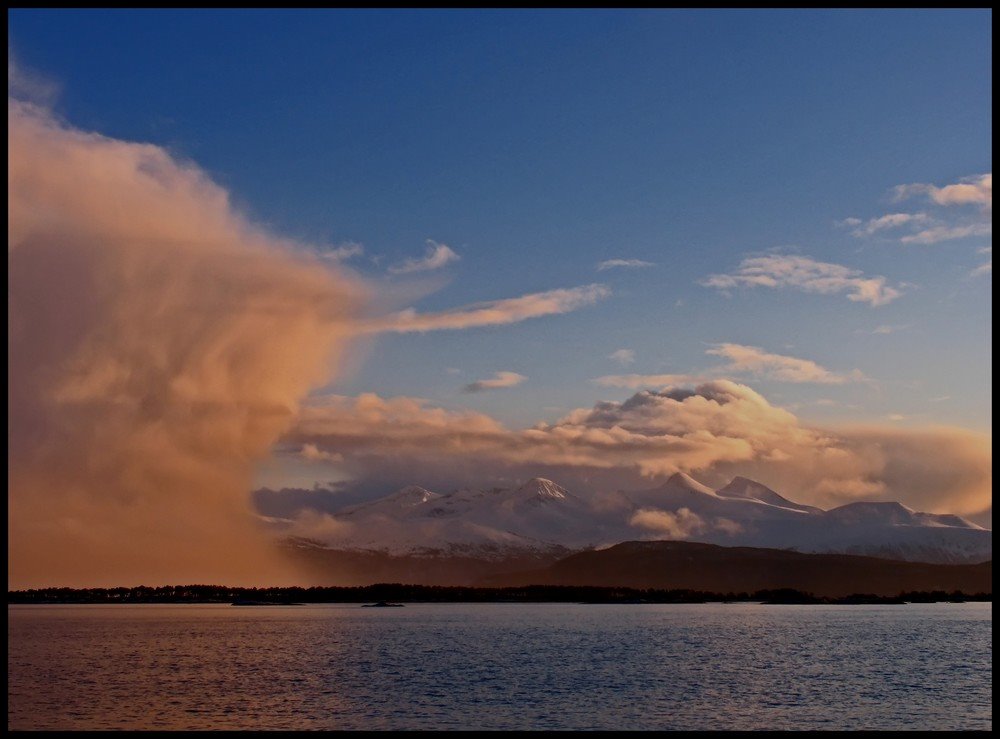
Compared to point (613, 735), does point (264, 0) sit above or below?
above

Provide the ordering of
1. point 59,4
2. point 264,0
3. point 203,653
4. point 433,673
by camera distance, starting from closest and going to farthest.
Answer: point 264,0
point 59,4
point 433,673
point 203,653

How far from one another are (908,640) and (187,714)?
88981mm

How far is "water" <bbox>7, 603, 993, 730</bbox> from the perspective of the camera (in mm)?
56031

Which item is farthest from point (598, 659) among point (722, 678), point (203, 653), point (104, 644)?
point (104, 644)

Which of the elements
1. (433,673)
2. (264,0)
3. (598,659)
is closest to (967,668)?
(598,659)

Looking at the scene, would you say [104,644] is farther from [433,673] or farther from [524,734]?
[524,734]

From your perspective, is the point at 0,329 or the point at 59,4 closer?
the point at 0,329

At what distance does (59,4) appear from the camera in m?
43.7

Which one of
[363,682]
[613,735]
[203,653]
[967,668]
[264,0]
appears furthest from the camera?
[203,653]

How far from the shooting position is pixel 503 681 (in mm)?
71812

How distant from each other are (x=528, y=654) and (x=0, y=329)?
64.7 meters

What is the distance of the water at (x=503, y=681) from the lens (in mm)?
56031

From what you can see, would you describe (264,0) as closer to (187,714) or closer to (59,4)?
(59,4)

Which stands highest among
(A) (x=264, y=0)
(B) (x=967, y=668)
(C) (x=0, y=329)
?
(A) (x=264, y=0)
